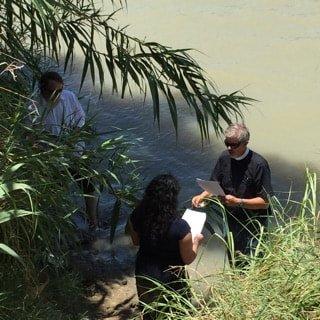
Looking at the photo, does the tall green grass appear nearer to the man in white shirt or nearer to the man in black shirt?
the man in black shirt

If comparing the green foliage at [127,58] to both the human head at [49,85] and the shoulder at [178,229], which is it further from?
the shoulder at [178,229]

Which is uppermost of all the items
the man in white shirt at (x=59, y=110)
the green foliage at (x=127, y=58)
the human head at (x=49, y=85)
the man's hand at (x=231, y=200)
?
the green foliage at (x=127, y=58)

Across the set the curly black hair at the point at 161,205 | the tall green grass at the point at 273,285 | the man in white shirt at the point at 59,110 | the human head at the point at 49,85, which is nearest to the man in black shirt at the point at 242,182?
the curly black hair at the point at 161,205

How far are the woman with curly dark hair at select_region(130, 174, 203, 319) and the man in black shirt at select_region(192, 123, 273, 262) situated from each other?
462 millimetres

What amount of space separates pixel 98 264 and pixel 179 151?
1920 millimetres

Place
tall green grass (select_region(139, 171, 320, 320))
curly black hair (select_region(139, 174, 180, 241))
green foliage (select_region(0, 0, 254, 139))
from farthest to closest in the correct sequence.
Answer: green foliage (select_region(0, 0, 254, 139)) → curly black hair (select_region(139, 174, 180, 241)) → tall green grass (select_region(139, 171, 320, 320))

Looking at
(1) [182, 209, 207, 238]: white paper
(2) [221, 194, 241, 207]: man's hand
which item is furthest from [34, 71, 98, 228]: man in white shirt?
(2) [221, 194, 241, 207]: man's hand

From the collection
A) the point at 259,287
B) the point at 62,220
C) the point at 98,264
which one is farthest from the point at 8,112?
the point at 98,264

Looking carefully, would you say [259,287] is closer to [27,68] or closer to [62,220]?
[62,220]

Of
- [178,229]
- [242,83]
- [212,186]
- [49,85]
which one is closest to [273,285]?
[178,229]

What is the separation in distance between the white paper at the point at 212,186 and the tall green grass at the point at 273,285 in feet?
3.07

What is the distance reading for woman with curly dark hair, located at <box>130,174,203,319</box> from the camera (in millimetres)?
3438

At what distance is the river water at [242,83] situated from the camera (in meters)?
6.41

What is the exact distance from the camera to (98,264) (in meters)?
5.05
